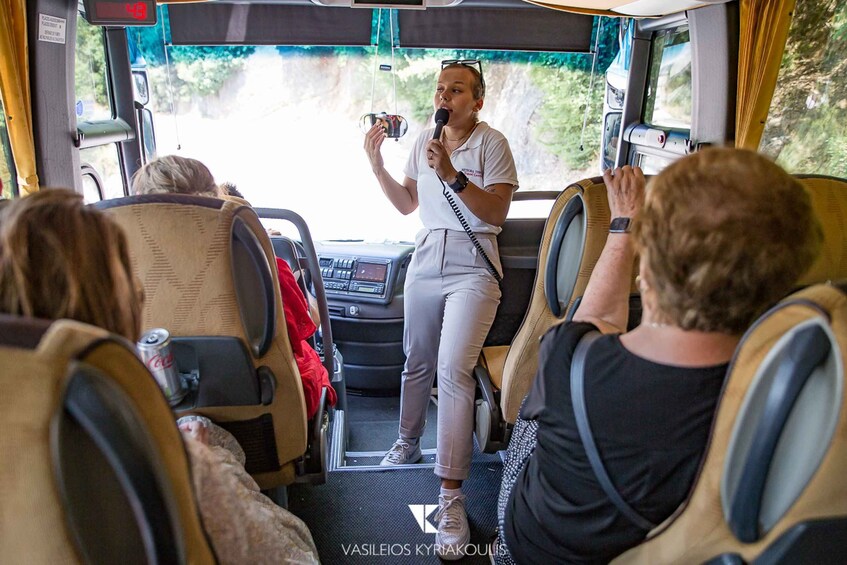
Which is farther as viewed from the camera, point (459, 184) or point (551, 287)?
point (459, 184)

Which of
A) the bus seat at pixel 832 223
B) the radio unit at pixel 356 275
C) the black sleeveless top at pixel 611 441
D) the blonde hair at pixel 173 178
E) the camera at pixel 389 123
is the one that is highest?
the camera at pixel 389 123

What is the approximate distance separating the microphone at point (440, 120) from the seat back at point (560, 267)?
62 centimetres

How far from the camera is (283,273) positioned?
1.88 meters

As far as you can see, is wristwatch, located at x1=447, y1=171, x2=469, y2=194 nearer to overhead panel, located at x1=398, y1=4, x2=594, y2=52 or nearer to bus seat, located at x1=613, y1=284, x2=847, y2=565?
bus seat, located at x1=613, y1=284, x2=847, y2=565

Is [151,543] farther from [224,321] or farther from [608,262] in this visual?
[608,262]

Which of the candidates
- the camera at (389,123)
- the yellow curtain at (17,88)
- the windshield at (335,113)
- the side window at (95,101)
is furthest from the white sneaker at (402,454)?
the side window at (95,101)

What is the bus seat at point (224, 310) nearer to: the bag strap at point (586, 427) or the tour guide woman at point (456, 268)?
the tour guide woman at point (456, 268)

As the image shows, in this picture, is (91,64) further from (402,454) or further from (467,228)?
(402,454)

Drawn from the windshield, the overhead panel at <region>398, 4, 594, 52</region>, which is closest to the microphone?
the windshield

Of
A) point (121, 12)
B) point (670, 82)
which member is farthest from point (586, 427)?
point (670, 82)

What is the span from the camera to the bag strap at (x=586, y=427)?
1.03 m

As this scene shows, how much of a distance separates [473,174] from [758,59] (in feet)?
5.49

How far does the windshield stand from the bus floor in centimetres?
183

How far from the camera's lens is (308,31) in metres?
3.58
